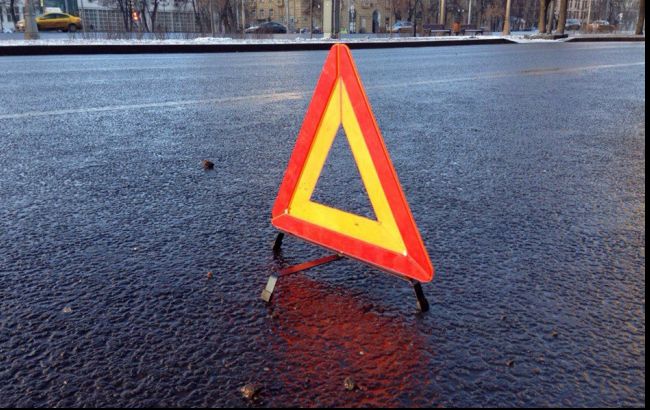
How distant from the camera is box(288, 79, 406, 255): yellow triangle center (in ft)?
7.21

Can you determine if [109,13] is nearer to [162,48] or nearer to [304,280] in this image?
[162,48]

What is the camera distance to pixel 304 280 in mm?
2377

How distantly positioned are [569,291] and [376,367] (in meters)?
0.94

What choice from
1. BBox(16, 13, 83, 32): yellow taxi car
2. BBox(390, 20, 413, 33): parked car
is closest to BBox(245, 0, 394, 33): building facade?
BBox(390, 20, 413, 33): parked car

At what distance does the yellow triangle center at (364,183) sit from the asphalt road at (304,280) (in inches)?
8.2

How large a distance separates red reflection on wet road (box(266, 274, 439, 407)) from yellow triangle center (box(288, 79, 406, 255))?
24cm

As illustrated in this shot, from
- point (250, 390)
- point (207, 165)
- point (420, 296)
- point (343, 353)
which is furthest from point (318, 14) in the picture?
point (250, 390)

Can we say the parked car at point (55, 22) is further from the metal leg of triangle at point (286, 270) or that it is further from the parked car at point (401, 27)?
the metal leg of triangle at point (286, 270)

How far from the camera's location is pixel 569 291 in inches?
89.4

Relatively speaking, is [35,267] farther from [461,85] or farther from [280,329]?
[461,85]

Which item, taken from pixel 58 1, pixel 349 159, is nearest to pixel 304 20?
pixel 58 1

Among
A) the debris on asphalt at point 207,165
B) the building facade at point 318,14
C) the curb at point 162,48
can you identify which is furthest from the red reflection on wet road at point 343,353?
the building facade at point 318,14

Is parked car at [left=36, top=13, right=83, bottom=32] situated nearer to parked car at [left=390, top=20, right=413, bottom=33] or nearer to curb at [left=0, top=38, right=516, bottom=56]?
parked car at [left=390, top=20, right=413, bottom=33]

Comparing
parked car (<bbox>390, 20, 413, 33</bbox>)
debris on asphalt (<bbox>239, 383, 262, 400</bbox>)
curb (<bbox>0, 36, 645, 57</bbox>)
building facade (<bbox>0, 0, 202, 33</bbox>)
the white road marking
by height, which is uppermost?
building facade (<bbox>0, 0, 202, 33</bbox>)
